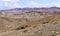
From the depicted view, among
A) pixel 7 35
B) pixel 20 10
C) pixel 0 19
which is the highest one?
pixel 7 35

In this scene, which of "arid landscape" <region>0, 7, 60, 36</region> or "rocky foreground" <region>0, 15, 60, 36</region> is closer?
"rocky foreground" <region>0, 15, 60, 36</region>

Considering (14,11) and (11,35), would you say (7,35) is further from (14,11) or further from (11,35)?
(14,11)

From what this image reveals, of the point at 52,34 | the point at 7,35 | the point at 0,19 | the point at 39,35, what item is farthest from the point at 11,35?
the point at 0,19

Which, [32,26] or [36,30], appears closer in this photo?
[36,30]

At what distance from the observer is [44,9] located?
87812 mm

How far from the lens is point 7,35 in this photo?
1515cm

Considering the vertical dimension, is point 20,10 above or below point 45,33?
below

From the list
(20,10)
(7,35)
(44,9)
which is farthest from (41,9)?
(7,35)

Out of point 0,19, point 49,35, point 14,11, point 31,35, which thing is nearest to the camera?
point 49,35

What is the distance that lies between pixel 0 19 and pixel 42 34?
879 inches

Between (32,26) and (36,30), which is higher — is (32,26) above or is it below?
below

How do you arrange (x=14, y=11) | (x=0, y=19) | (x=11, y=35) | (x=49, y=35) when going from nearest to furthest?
(x=49, y=35)
(x=11, y=35)
(x=0, y=19)
(x=14, y=11)

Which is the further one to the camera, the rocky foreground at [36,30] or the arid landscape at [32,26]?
the arid landscape at [32,26]

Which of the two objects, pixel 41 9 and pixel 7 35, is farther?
pixel 41 9
